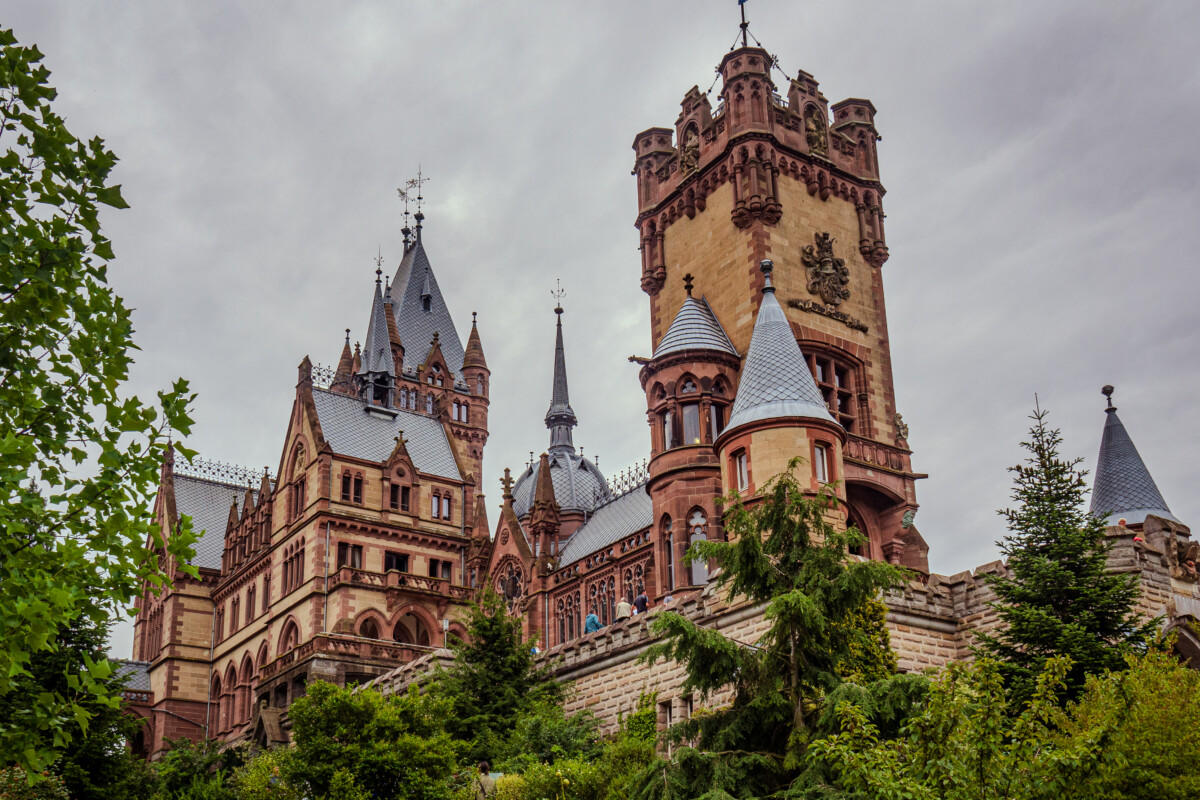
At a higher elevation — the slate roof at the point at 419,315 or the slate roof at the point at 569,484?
the slate roof at the point at 419,315

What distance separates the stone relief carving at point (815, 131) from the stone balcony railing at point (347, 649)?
78.4 ft

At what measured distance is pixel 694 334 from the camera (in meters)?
40.5

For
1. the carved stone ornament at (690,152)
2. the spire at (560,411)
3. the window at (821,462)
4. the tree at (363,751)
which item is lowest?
the tree at (363,751)

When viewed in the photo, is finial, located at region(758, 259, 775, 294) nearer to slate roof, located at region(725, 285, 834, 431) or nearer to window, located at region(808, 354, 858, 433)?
slate roof, located at region(725, 285, 834, 431)

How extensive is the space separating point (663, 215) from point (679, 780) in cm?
2894

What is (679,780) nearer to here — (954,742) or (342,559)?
(954,742)

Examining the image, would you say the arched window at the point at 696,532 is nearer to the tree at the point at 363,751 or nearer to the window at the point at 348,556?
the tree at the point at 363,751

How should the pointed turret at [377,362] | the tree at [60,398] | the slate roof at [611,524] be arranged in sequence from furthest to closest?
the pointed turret at [377,362] < the slate roof at [611,524] < the tree at [60,398]

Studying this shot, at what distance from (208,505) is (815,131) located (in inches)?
1927

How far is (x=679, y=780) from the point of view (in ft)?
64.1

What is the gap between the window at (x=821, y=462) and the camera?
1300 inches

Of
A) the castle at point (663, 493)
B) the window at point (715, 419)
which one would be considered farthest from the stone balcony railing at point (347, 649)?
the window at point (715, 419)

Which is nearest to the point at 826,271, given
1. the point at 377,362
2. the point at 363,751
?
the point at 363,751

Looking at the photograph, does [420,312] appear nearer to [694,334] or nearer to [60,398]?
[694,334]
